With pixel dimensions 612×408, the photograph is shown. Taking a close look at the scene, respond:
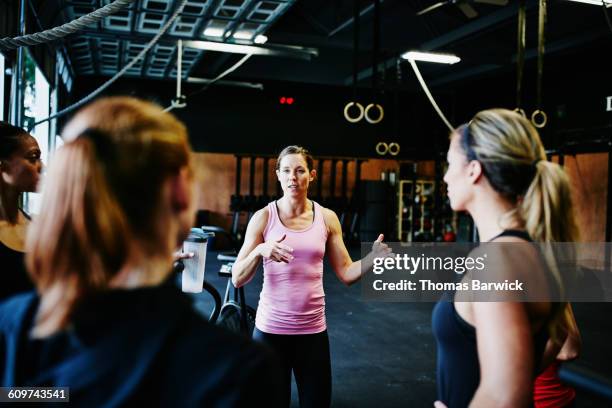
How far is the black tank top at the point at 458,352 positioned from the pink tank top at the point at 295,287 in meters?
1.07

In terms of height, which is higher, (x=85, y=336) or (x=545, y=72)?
(x=545, y=72)

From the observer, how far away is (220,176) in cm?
1171

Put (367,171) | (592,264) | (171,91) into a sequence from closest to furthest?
(592,264), (171,91), (367,171)

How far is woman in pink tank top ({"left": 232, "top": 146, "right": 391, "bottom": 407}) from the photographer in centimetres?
229

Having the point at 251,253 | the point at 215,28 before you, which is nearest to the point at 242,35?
the point at 215,28

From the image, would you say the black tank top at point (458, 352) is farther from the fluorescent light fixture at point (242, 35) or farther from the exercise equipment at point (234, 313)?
the fluorescent light fixture at point (242, 35)

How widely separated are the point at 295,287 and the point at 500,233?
1.27m

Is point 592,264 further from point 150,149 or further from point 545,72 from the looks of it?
point 150,149

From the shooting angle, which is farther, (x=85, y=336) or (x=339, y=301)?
(x=339, y=301)

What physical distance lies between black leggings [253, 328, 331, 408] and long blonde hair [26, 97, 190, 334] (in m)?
1.67

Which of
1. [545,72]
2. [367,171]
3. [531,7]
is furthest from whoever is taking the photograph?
[367,171]

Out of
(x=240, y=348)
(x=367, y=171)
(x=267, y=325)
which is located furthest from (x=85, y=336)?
(x=367, y=171)

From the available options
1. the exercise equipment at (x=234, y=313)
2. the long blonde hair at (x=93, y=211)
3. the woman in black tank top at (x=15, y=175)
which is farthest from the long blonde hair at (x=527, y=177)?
the exercise equipment at (x=234, y=313)

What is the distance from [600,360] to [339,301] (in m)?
2.87
